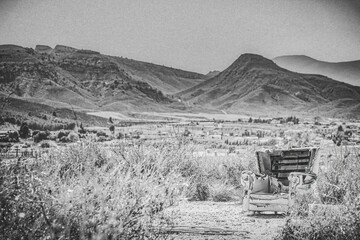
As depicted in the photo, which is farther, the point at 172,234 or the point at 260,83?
the point at 260,83

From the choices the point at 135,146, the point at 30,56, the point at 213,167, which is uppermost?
the point at 30,56

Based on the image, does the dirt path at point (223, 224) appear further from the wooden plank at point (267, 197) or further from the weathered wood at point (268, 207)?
the wooden plank at point (267, 197)

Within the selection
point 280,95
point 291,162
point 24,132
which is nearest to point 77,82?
point 280,95

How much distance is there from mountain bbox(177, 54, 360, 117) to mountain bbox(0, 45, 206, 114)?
21543 millimetres

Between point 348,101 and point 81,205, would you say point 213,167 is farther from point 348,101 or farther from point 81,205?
point 348,101

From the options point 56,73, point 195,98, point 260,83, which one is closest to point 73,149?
point 56,73

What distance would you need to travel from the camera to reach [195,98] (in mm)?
199250

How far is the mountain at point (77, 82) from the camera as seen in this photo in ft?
366

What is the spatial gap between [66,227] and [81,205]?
56 cm

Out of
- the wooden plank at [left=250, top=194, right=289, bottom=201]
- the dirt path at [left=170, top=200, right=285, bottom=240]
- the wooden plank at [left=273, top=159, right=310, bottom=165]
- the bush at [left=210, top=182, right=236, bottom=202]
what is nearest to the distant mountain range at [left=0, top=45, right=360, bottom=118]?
the bush at [left=210, top=182, right=236, bottom=202]

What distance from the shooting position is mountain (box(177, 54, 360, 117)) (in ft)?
484

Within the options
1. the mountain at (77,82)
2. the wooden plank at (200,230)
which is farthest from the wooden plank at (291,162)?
the mountain at (77,82)

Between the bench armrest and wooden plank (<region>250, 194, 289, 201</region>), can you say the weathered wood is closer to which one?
wooden plank (<region>250, 194, 289, 201</region>)

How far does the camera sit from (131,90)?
14025cm
